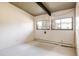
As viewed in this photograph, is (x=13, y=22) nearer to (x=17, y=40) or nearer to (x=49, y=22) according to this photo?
(x=17, y=40)

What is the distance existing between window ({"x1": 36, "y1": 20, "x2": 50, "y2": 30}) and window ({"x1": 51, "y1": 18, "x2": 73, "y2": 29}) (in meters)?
0.53

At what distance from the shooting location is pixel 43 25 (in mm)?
6832

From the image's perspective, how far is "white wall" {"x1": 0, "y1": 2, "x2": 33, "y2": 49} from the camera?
4707mm

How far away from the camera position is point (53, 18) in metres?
6.00

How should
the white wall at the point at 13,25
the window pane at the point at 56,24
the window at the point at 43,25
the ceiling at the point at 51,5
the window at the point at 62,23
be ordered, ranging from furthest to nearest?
the window at the point at 43,25 → the window pane at the point at 56,24 → the window at the point at 62,23 → the white wall at the point at 13,25 → the ceiling at the point at 51,5

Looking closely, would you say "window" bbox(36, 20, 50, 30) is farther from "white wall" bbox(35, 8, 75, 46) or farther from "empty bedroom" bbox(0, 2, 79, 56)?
"white wall" bbox(35, 8, 75, 46)

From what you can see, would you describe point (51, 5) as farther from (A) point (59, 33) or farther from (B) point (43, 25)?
(B) point (43, 25)

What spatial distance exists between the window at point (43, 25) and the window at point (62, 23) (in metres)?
0.53

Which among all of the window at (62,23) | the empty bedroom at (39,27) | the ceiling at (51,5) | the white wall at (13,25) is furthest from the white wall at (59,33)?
the white wall at (13,25)

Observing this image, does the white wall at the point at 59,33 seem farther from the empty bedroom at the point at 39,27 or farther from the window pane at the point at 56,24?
the window pane at the point at 56,24

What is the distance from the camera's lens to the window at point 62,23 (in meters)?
5.16

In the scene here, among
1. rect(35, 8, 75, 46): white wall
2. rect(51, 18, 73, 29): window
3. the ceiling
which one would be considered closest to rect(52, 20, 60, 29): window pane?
rect(51, 18, 73, 29): window

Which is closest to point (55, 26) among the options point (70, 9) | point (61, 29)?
point (61, 29)

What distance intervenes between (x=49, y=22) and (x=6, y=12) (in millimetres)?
3167
